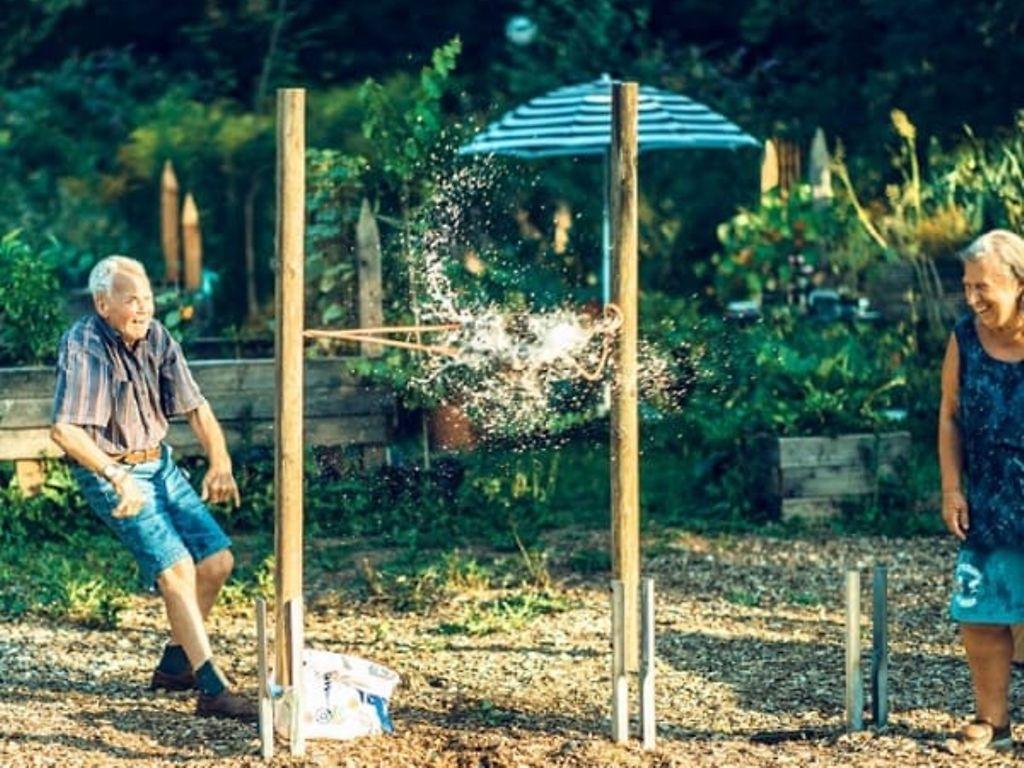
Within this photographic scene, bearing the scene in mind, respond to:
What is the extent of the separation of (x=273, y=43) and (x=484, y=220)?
940 cm

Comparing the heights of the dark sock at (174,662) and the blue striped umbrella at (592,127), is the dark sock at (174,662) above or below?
below

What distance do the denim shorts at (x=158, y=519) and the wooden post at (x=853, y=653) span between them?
204cm

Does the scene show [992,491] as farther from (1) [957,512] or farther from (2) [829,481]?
(2) [829,481]

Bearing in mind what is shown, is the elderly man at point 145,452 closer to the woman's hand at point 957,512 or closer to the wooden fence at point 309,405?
the woman's hand at point 957,512

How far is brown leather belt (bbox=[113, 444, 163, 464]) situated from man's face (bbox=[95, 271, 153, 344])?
352 millimetres

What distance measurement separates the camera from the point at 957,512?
21.9 ft

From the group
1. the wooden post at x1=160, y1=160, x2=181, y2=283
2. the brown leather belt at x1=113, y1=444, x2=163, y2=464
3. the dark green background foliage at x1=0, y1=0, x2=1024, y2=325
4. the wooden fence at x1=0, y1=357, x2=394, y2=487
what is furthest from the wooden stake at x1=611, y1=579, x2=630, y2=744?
the wooden post at x1=160, y1=160, x2=181, y2=283

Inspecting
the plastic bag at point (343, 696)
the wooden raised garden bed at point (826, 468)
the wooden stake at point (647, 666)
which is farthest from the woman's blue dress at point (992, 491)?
the wooden raised garden bed at point (826, 468)

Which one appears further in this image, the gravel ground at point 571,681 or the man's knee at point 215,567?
the man's knee at point 215,567

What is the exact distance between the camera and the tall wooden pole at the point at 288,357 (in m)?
6.40

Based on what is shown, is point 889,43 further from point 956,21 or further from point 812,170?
point 812,170

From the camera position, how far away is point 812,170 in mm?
14391

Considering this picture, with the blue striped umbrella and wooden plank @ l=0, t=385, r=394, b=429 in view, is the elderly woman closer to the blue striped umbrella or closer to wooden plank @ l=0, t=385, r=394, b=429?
wooden plank @ l=0, t=385, r=394, b=429

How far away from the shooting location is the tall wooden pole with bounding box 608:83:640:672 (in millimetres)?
6711
